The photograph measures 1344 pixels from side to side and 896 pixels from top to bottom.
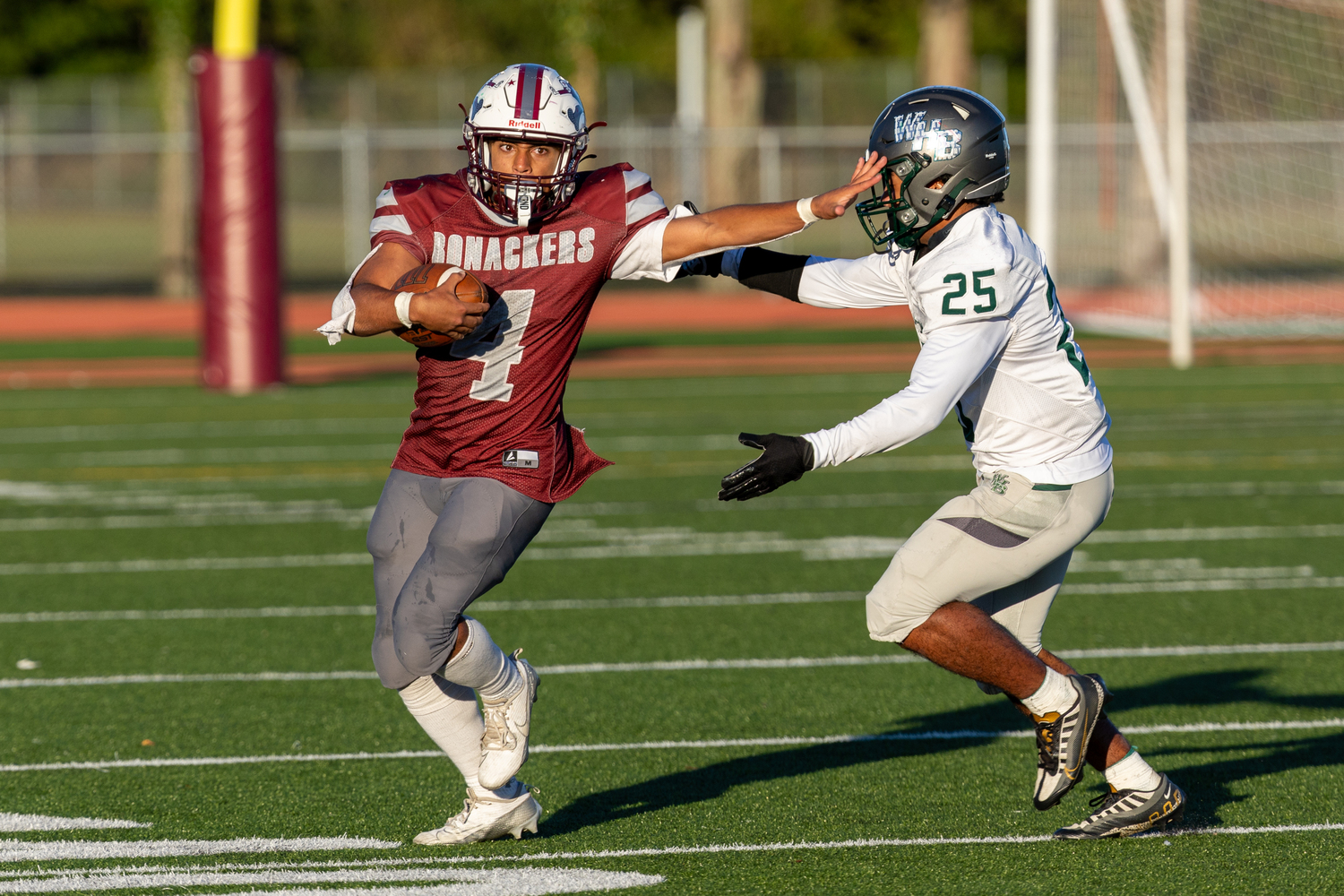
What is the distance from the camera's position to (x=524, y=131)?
425 cm

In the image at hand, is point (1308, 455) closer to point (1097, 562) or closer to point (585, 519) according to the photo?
point (1097, 562)

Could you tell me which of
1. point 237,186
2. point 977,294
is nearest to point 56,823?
point 977,294

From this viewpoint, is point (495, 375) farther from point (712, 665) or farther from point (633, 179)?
point (712, 665)

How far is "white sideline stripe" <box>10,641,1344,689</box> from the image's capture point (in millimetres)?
6418

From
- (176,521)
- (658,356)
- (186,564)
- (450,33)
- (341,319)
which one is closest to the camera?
(341,319)

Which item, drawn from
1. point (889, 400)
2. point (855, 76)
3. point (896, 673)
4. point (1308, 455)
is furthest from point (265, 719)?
point (855, 76)

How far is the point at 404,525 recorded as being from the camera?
4.46 metres

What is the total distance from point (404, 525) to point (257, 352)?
11612mm

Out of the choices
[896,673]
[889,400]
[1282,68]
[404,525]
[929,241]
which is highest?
[1282,68]

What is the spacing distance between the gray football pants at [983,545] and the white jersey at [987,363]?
0.05 meters

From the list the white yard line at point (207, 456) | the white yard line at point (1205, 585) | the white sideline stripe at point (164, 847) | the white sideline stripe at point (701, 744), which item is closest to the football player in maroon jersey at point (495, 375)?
the white sideline stripe at point (164, 847)

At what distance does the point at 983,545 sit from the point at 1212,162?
17458 mm

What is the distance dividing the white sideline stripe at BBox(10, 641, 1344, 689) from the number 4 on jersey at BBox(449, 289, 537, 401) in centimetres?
219

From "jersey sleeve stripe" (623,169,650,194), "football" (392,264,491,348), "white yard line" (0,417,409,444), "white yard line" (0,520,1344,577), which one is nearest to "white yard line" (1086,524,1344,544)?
"white yard line" (0,520,1344,577)
